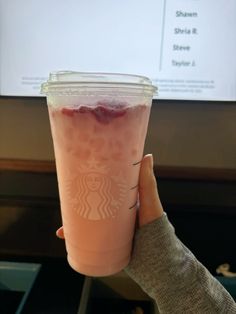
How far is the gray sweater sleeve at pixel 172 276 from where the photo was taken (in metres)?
0.45

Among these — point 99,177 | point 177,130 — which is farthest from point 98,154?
point 177,130

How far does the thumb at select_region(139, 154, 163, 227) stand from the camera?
457 mm

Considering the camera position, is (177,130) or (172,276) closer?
(172,276)

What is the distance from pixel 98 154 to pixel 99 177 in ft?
0.10

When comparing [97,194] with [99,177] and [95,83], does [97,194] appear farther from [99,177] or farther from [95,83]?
[95,83]

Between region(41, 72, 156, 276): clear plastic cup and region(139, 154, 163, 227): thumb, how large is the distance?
0.02 metres

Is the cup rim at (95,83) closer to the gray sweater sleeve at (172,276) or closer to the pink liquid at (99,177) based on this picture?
the pink liquid at (99,177)

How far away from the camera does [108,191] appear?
16.1 inches

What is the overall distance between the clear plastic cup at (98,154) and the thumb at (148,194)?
20 mm

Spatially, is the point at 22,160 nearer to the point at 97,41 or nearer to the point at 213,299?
the point at 97,41

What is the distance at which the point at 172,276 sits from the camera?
17.8 inches

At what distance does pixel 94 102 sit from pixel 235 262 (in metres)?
0.89

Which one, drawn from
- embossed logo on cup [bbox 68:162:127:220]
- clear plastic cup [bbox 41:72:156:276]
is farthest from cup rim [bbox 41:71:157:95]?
embossed logo on cup [bbox 68:162:127:220]

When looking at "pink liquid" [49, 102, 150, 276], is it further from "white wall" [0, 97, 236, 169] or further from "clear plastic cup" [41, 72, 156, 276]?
"white wall" [0, 97, 236, 169]
